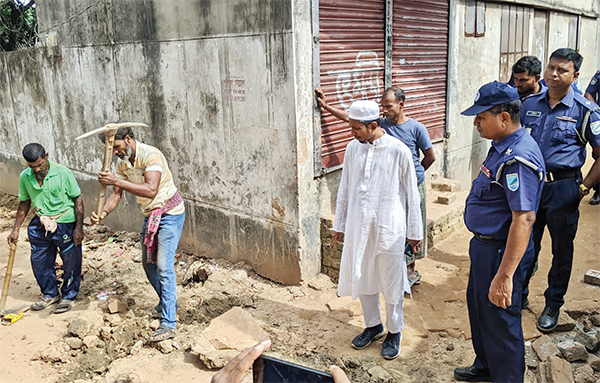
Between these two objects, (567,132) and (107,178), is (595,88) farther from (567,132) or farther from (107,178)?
(107,178)

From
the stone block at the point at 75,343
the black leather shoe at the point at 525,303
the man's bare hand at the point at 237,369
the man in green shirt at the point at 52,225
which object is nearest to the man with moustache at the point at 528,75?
the black leather shoe at the point at 525,303

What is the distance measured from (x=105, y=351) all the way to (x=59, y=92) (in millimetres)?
4694

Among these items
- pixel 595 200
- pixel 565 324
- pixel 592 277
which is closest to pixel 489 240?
pixel 565 324

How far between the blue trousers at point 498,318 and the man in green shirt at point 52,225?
3.97 meters

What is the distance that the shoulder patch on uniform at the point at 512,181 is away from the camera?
2744 mm

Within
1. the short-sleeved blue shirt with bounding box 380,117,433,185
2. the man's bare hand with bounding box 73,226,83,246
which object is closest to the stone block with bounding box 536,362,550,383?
the short-sleeved blue shirt with bounding box 380,117,433,185

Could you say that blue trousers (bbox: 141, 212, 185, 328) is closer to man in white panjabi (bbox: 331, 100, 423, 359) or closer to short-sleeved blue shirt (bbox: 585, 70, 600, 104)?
man in white panjabi (bbox: 331, 100, 423, 359)

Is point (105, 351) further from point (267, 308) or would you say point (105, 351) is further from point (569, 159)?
point (569, 159)

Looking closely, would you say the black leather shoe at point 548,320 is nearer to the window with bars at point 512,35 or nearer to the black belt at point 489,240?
the black belt at point 489,240

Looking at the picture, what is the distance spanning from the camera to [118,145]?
4.21m

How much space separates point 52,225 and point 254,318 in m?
2.23

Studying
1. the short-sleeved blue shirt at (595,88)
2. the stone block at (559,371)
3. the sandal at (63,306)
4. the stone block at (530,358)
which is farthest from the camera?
the short-sleeved blue shirt at (595,88)

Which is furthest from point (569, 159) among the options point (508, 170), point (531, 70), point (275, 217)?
point (275, 217)

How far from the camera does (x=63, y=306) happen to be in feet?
17.0
